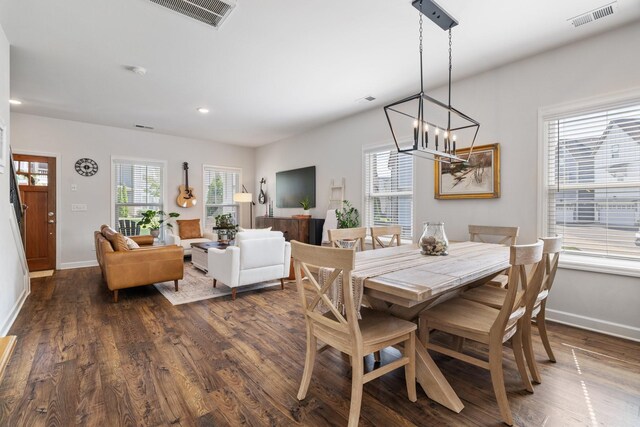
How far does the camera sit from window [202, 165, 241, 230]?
7069mm

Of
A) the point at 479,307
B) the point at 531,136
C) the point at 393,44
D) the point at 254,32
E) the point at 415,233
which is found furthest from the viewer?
the point at 415,233

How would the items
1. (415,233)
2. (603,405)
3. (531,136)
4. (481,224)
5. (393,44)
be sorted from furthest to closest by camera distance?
1. (415,233)
2. (481,224)
3. (531,136)
4. (393,44)
5. (603,405)

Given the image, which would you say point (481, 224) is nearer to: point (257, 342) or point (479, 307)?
point (479, 307)

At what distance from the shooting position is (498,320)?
1584 mm

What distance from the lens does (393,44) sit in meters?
2.87

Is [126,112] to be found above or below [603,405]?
above

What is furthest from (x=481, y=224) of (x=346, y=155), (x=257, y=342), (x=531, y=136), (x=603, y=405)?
(x=257, y=342)

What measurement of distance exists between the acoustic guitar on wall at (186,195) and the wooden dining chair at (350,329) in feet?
18.4

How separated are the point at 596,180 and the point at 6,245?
5.58 meters

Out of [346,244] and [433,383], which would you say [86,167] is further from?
[433,383]

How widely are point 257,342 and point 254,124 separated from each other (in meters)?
4.19

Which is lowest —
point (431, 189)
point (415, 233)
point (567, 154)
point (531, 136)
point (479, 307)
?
point (479, 307)

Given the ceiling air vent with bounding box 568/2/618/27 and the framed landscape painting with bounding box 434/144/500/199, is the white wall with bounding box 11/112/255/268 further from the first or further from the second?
the ceiling air vent with bounding box 568/2/618/27

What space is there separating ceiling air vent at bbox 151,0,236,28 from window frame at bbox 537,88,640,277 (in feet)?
10.1
